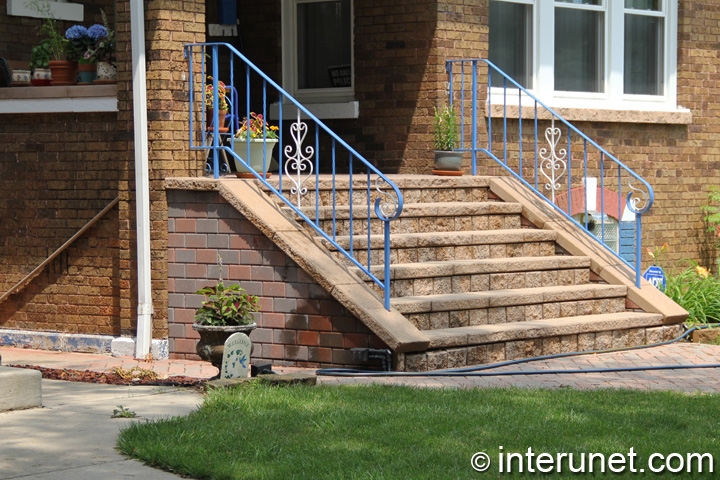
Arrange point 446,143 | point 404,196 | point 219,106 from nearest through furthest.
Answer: point 219,106
point 404,196
point 446,143

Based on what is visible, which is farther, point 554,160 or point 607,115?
point 607,115

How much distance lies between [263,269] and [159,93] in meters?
1.66

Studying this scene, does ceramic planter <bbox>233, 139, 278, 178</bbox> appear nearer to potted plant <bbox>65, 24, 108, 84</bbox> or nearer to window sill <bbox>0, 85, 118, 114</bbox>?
window sill <bbox>0, 85, 118, 114</bbox>

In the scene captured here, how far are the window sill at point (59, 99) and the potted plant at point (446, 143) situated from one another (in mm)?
3072

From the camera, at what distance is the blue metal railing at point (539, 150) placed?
11258 mm

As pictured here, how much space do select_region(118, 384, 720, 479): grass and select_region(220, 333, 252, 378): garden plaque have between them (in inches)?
13.9

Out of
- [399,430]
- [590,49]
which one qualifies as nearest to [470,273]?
[399,430]

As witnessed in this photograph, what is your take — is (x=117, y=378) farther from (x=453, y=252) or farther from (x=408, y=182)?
(x=408, y=182)

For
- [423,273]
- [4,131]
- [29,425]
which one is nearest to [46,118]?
[4,131]

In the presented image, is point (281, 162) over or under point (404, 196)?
over

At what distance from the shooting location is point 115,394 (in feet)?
24.9

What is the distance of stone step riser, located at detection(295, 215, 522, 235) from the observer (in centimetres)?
958

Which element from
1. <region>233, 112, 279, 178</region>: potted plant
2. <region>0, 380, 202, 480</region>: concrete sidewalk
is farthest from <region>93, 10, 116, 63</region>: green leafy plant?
<region>0, 380, 202, 480</region>: concrete sidewalk

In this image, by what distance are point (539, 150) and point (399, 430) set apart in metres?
6.46
